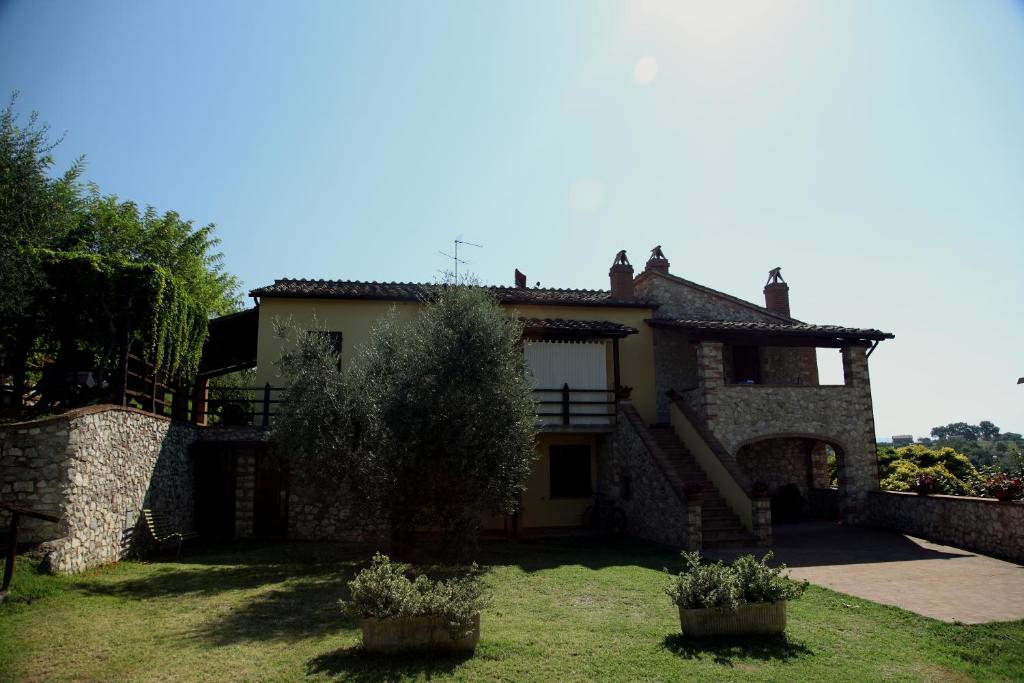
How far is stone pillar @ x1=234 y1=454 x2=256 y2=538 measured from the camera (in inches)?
593

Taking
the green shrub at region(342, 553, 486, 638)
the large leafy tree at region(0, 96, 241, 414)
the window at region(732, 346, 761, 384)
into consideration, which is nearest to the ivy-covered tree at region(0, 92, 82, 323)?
the large leafy tree at region(0, 96, 241, 414)

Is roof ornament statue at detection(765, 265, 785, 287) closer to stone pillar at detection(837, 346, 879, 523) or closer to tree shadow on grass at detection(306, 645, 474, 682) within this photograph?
stone pillar at detection(837, 346, 879, 523)

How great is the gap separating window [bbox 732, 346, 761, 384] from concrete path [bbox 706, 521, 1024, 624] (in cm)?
549

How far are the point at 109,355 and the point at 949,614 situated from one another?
49.4 feet

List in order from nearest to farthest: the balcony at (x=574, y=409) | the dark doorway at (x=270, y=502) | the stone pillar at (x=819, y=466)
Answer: the dark doorway at (x=270, y=502)
the balcony at (x=574, y=409)
the stone pillar at (x=819, y=466)

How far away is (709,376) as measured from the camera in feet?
54.5

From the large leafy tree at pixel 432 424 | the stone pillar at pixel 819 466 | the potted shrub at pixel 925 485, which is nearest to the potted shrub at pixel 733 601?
the large leafy tree at pixel 432 424

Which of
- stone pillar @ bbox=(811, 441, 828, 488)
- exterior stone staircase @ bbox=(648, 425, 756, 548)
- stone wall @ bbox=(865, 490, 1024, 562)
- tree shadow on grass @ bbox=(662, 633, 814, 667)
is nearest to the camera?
tree shadow on grass @ bbox=(662, 633, 814, 667)

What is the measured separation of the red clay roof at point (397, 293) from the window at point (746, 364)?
3.46 meters

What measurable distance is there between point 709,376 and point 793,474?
6031mm

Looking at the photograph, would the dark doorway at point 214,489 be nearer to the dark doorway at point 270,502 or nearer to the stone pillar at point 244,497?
the stone pillar at point 244,497

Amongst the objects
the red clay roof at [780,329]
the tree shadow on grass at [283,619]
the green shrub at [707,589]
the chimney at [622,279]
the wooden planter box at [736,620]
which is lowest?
the tree shadow on grass at [283,619]

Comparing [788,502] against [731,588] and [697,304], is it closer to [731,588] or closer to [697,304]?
[697,304]

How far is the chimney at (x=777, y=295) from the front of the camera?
2144 cm
